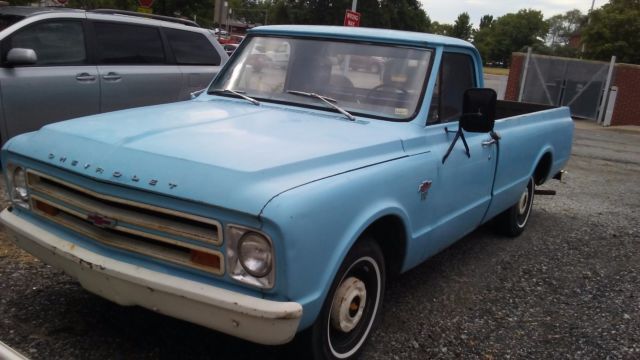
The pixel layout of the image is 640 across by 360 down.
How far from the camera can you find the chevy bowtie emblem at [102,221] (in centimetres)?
268

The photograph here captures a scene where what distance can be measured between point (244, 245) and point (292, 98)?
67.1 inches

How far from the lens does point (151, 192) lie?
8.39ft

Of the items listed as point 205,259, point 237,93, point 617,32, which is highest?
point 617,32

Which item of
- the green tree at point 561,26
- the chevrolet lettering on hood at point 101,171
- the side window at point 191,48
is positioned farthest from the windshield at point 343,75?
the green tree at point 561,26

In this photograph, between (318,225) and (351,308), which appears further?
(351,308)

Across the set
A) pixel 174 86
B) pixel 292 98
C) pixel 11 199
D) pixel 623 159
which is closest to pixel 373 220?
pixel 292 98

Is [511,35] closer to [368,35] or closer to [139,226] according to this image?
[368,35]

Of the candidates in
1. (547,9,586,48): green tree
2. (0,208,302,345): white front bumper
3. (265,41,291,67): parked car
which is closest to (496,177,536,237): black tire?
(265,41,291,67): parked car

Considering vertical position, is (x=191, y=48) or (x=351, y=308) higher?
(x=191, y=48)

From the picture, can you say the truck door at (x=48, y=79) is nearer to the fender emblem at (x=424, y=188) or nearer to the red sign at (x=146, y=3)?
the fender emblem at (x=424, y=188)

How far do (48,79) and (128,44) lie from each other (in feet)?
3.77

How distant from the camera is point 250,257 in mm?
2457

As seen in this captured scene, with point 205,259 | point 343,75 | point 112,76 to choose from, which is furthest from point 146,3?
point 205,259

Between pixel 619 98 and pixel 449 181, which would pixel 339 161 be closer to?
pixel 449 181
